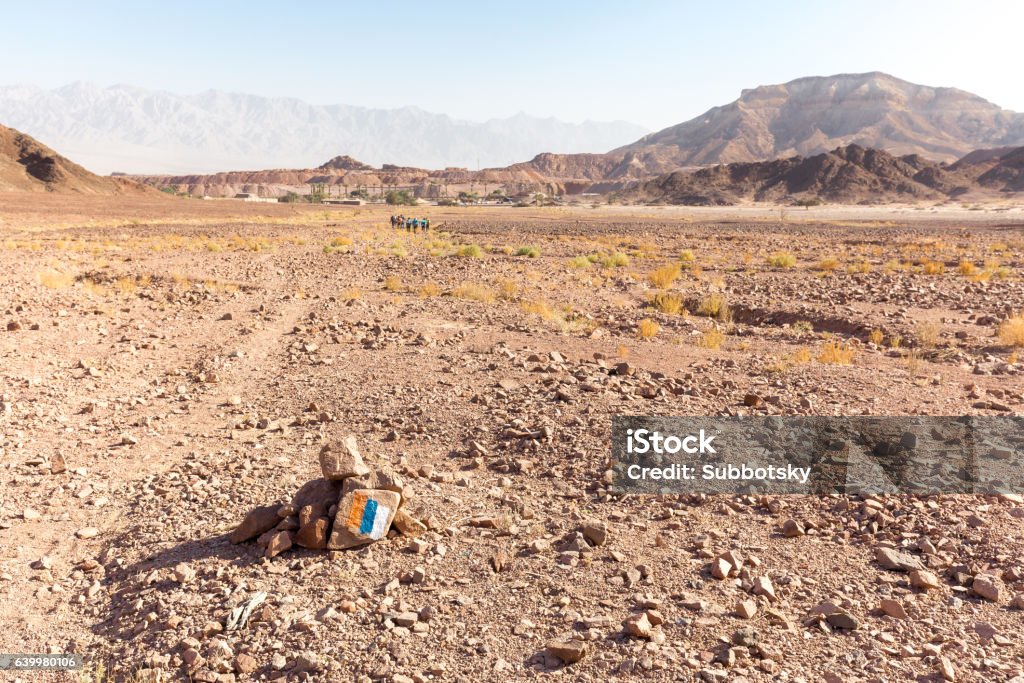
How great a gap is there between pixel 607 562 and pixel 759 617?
1.14m

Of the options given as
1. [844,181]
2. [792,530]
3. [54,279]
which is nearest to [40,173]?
[54,279]

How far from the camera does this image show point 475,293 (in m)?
17.6

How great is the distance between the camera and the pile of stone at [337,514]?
17.3 feet

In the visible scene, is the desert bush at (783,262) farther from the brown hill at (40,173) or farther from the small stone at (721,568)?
the brown hill at (40,173)

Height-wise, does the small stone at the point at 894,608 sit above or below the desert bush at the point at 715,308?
below

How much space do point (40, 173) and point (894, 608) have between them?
117515 millimetres

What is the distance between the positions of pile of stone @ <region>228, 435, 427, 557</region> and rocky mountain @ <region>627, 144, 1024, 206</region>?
127 meters

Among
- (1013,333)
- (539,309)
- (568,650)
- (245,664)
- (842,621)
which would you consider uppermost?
(1013,333)

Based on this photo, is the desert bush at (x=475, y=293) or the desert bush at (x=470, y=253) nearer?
the desert bush at (x=475, y=293)

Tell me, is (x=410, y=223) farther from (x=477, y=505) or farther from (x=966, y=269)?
(x=477, y=505)

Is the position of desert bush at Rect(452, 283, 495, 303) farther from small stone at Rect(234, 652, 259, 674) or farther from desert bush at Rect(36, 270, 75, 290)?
small stone at Rect(234, 652, 259, 674)

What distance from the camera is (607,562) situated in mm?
5211

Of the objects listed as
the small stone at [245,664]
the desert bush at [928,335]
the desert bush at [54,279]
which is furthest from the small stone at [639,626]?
the desert bush at [54,279]

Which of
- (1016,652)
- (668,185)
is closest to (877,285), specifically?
(1016,652)
